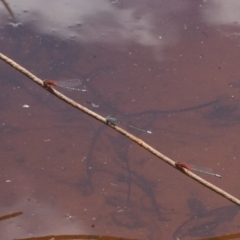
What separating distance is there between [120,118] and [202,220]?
55cm

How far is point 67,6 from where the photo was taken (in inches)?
94.3

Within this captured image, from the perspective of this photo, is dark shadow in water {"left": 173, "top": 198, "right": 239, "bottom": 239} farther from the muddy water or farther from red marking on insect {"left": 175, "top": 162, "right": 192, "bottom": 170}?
red marking on insect {"left": 175, "top": 162, "right": 192, "bottom": 170}

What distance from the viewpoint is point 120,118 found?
2.02m

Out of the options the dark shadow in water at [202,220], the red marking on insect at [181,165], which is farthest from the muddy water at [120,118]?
the red marking on insect at [181,165]

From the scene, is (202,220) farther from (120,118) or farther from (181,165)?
(120,118)

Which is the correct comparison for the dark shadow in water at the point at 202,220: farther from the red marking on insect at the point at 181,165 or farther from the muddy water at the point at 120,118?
the red marking on insect at the point at 181,165

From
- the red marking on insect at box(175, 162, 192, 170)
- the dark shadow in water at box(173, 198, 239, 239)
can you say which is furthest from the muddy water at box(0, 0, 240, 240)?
the red marking on insect at box(175, 162, 192, 170)

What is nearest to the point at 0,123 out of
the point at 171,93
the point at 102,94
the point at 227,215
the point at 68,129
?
the point at 68,129

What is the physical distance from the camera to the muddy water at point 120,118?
1.78 metres

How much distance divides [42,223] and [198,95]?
35.4 inches

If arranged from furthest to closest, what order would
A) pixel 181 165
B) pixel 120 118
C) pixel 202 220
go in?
pixel 120 118
pixel 202 220
pixel 181 165

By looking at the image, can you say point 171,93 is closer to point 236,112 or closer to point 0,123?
point 236,112

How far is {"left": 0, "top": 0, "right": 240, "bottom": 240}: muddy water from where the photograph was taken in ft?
5.85


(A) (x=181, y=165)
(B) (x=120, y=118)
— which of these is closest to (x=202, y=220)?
(A) (x=181, y=165)
